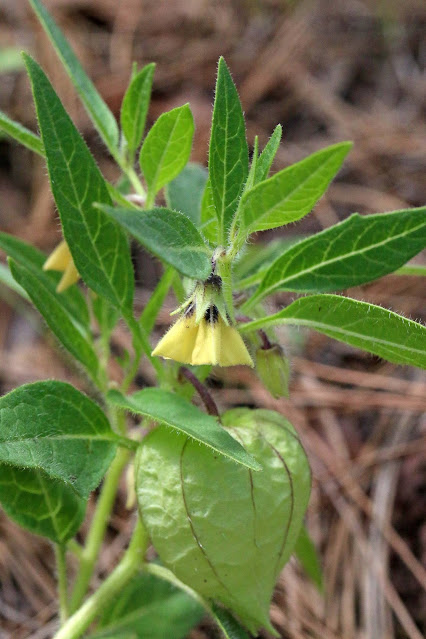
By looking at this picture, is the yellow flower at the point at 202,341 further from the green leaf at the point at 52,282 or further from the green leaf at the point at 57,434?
the green leaf at the point at 52,282

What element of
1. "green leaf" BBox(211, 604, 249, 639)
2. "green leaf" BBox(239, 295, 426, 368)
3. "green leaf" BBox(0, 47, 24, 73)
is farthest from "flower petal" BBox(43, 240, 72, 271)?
"green leaf" BBox(0, 47, 24, 73)

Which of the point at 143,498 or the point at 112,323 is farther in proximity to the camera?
the point at 112,323

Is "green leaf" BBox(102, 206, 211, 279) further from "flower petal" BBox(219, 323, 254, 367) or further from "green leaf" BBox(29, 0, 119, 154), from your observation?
"green leaf" BBox(29, 0, 119, 154)

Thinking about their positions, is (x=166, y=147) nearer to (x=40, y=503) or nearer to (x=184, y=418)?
(x=184, y=418)

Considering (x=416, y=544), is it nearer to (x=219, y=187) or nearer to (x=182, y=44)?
(x=219, y=187)

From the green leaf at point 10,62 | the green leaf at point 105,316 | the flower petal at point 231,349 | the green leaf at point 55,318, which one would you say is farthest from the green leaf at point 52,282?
the green leaf at point 10,62

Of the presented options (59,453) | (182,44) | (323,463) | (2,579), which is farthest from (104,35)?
(59,453)

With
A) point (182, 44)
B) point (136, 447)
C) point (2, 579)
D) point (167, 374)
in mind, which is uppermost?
point (182, 44)
